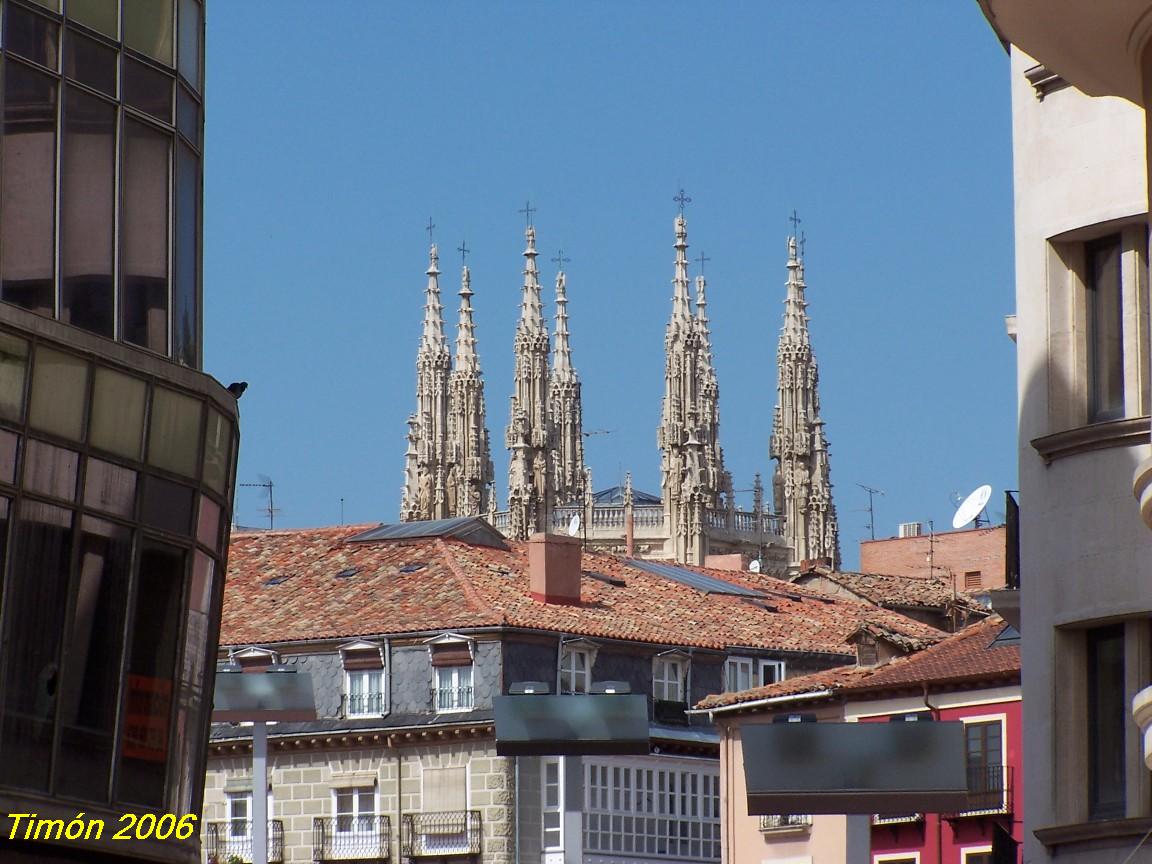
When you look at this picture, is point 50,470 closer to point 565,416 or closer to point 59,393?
point 59,393

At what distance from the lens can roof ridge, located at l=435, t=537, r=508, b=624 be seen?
199 feet

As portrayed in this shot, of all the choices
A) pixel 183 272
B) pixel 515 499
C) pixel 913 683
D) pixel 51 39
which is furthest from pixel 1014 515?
pixel 515 499

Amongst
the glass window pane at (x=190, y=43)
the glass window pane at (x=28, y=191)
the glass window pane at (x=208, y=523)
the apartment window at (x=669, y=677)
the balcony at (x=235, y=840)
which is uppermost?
the glass window pane at (x=190, y=43)

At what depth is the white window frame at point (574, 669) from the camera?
60.7 meters

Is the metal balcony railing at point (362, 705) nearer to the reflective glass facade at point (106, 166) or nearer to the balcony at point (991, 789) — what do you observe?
the balcony at point (991, 789)

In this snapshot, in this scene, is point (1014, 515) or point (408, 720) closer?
point (1014, 515)

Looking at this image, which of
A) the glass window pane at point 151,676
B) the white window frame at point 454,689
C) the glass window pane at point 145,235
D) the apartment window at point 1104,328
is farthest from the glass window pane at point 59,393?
the white window frame at point 454,689

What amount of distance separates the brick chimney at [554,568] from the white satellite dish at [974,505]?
1615 centimetres

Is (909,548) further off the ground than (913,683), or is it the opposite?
(909,548)

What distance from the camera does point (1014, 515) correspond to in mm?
26078

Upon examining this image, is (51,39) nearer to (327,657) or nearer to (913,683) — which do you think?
(913,683)

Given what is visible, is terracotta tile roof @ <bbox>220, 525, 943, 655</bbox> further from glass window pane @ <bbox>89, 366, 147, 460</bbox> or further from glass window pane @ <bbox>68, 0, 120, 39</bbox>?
glass window pane @ <bbox>68, 0, 120, 39</bbox>

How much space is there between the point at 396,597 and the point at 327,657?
7.28 ft

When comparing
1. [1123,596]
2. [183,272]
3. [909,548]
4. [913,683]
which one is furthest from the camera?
[909,548]
